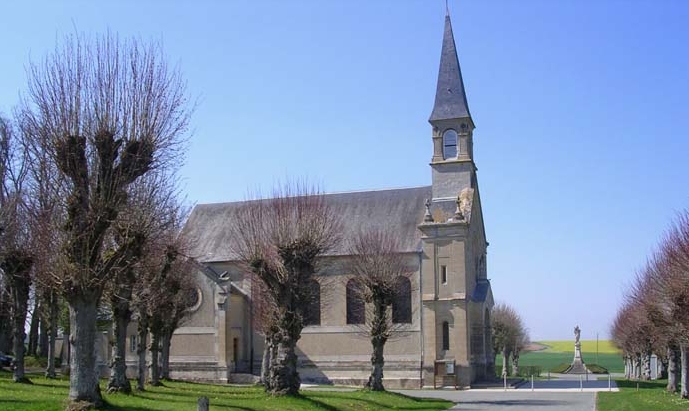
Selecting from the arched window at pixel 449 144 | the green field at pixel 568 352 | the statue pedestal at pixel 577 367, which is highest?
the arched window at pixel 449 144

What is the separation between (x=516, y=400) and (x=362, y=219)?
20.4 m

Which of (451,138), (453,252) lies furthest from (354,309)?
(451,138)

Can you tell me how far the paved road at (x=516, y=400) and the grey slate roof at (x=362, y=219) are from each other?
11.4m

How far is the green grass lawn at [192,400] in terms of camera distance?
70.9ft

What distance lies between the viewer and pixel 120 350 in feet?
94.5

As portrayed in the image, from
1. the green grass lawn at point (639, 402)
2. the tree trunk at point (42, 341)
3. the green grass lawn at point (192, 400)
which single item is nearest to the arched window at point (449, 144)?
the green grass lawn at point (639, 402)

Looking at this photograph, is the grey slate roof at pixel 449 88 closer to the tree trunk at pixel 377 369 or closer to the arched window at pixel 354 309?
the arched window at pixel 354 309

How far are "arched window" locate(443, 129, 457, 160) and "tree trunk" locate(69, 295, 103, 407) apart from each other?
3458cm

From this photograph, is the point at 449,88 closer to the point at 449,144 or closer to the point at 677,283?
the point at 449,144

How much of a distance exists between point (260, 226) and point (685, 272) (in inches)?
679

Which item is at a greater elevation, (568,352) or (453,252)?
(453,252)

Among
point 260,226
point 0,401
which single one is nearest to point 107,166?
point 0,401

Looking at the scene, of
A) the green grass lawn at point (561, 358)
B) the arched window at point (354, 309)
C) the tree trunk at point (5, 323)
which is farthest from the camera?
the green grass lawn at point (561, 358)

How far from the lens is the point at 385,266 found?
1624 inches
